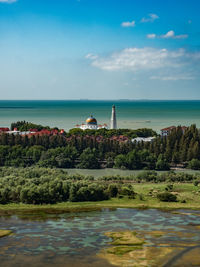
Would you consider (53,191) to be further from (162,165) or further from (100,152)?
(100,152)

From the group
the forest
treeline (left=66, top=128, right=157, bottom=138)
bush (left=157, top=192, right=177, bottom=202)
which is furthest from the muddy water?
treeline (left=66, top=128, right=157, bottom=138)

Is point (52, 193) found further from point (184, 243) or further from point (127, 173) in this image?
point (127, 173)

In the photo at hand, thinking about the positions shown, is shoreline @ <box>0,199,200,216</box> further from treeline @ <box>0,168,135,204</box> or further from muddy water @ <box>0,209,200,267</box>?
muddy water @ <box>0,209,200,267</box>

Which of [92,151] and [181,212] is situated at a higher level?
[92,151]

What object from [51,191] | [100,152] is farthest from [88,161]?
[51,191]

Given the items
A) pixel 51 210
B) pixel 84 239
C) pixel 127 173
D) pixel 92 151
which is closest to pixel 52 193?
pixel 51 210

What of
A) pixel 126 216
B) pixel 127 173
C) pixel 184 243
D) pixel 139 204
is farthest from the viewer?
pixel 127 173
